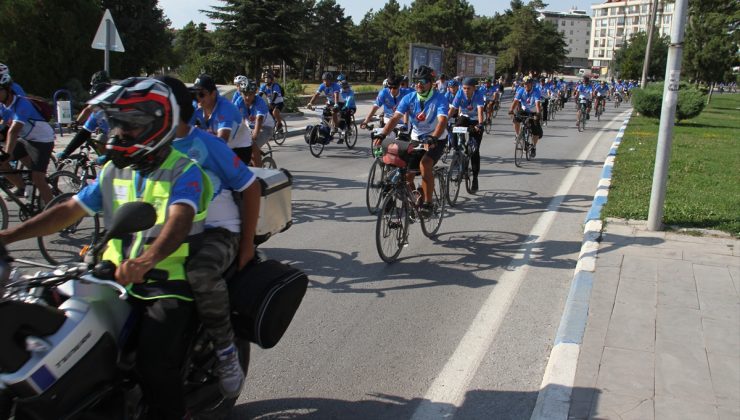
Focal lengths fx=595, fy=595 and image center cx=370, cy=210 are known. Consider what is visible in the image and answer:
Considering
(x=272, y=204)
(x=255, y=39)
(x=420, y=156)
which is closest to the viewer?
(x=272, y=204)

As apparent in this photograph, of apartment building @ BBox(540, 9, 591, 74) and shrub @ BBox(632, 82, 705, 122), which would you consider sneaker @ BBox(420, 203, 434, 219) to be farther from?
apartment building @ BBox(540, 9, 591, 74)

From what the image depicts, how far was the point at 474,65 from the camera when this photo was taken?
48000mm

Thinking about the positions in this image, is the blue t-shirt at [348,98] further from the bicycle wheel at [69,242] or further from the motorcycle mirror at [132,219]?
the motorcycle mirror at [132,219]

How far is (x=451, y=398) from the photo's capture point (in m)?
3.74

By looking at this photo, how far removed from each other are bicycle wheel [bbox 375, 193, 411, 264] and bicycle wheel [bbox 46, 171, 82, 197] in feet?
13.2

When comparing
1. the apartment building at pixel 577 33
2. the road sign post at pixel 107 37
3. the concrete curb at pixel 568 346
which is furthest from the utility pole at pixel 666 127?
the apartment building at pixel 577 33

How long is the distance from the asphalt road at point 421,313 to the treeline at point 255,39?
15.0 m

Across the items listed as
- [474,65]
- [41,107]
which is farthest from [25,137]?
[474,65]

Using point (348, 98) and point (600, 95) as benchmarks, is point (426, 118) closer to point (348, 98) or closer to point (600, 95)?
point (348, 98)

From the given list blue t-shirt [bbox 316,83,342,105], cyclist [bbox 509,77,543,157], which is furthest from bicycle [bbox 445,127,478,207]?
blue t-shirt [bbox 316,83,342,105]

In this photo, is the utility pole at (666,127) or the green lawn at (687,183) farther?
the green lawn at (687,183)

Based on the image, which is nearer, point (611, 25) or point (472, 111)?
point (472, 111)

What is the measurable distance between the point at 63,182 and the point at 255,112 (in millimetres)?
3216

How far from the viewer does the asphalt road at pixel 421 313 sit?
372 cm
